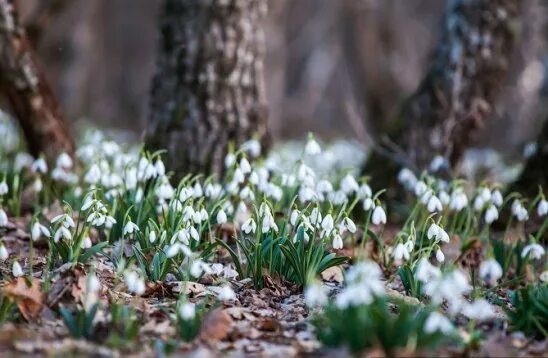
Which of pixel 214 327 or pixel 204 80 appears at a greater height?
pixel 204 80

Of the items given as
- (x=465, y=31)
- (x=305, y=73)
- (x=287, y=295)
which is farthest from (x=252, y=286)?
(x=305, y=73)

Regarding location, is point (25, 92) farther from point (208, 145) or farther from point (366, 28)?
point (366, 28)

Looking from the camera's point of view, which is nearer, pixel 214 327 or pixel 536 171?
pixel 214 327

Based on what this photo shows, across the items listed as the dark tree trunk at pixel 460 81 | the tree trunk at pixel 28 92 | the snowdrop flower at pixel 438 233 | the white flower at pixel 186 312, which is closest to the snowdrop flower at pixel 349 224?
the snowdrop flower at pixel 438 233

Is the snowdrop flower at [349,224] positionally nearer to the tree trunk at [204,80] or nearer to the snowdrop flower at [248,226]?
the snowdrop flower at [248,226]

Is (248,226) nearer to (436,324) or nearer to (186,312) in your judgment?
A: (186,312)

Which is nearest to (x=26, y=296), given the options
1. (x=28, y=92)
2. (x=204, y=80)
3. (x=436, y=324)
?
(x=436, y=324)

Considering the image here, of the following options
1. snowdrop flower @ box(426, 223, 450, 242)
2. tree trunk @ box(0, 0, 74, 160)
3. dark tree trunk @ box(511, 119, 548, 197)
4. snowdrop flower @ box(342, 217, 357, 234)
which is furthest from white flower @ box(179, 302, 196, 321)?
dark tree trunk @ box(511, 119, 548, 197)

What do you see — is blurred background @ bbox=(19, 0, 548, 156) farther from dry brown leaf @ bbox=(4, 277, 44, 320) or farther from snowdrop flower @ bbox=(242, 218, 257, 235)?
dry brown leaf @ bbox=(4, 277, 44, 320)
